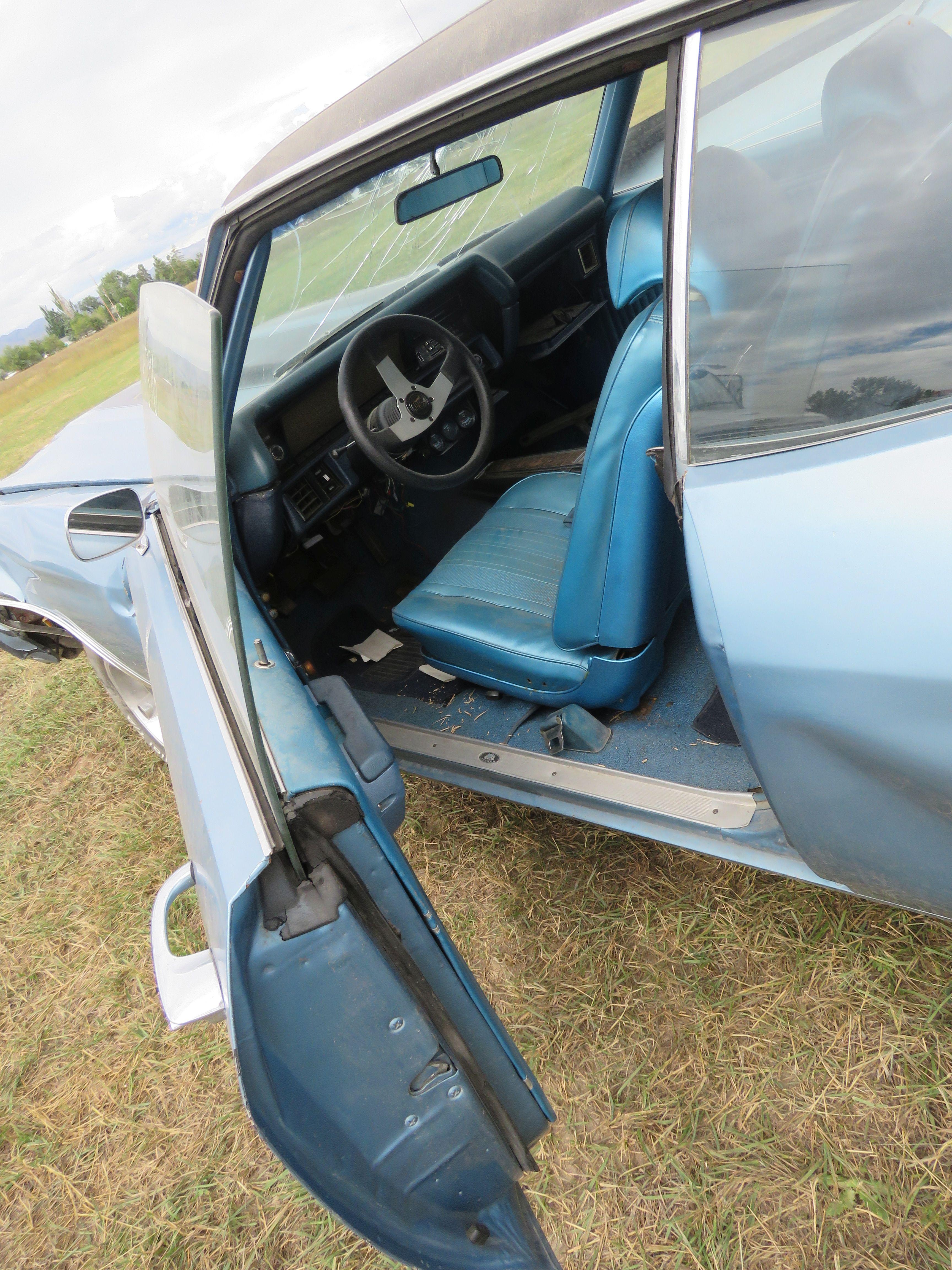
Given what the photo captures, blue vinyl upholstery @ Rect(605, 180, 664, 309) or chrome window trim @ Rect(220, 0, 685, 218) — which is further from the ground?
chrome window trim @ Rect(220, 0, 685, 218)

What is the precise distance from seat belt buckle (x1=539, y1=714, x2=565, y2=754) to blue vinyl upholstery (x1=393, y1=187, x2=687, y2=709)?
2.5 inches

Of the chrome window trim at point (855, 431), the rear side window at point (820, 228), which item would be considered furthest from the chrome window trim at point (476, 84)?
the chrome window trim at point (855, 431)

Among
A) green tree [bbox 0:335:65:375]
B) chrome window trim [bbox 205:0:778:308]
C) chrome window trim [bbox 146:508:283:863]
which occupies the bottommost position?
chrome window trim [bbox 146:508:283:863]

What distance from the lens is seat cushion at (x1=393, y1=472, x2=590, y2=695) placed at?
1.81m

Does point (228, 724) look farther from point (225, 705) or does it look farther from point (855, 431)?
point (855, 431)

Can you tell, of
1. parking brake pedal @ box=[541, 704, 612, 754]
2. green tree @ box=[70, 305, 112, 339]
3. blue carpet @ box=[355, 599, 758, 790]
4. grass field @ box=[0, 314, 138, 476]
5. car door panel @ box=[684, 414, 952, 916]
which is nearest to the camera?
car door panel @ box=[684, 414, 952, 916]

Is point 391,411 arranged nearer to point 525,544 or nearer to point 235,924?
point 525,544

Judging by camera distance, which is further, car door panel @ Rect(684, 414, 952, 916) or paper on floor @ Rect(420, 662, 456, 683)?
paper on floor @ Rect(420, 662, 456, 683)

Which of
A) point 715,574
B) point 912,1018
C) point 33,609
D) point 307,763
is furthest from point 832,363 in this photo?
point 33,609

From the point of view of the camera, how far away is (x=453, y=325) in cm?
274

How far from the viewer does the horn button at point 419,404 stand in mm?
2463

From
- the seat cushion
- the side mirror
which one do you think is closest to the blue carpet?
the seat cushion

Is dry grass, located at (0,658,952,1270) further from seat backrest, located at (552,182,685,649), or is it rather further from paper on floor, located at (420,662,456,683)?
seat backrest, located at (552,182,685,649)

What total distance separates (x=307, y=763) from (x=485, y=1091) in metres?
0.56
